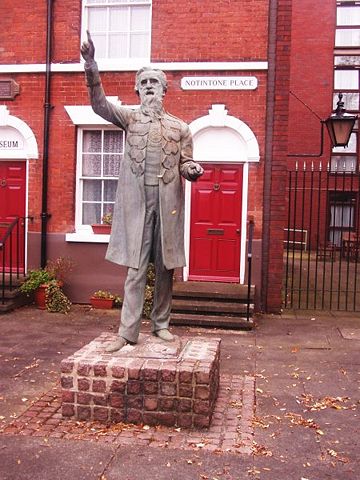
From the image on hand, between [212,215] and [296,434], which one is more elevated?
[212,215]

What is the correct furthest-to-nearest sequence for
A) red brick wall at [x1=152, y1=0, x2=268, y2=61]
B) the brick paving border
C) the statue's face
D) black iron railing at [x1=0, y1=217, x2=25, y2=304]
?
black iron railing at [x1=0, y1=217, x2=25, y2=304] < red brick wall at [x1=152, y1=0, x2=268, y2=61] < the statue's face < the brick paving border

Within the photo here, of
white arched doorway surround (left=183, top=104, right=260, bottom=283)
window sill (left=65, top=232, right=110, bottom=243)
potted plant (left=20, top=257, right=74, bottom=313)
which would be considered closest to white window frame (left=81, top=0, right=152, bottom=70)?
white arched doorway surround (left=183, top=104, right=260, bottom=283)

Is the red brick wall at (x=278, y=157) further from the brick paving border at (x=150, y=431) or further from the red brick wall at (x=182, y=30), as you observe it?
the brick paving border at (x=150, y=431)

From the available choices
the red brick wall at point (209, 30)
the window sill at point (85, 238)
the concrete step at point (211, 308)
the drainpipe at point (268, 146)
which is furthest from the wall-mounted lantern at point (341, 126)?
the window sill at point (85, 238)

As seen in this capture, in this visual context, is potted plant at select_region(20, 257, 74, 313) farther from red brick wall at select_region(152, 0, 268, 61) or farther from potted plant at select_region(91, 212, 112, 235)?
red brick wall at select_region(152, 0, 268, 61)

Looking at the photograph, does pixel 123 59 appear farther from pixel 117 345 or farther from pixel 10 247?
pixel 117 345

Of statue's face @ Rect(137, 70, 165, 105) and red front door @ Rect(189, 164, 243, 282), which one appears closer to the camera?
statue's face @ Rect(137, 70, 165, 105)

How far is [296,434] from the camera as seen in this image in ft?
13.9

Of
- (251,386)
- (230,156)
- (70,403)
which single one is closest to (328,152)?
(230,156)

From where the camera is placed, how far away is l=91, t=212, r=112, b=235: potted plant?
31.9ft

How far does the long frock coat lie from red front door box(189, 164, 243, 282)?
478cm

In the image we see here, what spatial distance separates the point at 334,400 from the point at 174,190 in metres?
2.42

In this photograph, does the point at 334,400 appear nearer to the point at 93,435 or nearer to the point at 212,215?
the point at 93,435

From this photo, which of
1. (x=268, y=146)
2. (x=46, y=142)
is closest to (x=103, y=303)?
(x=46, y=142)
